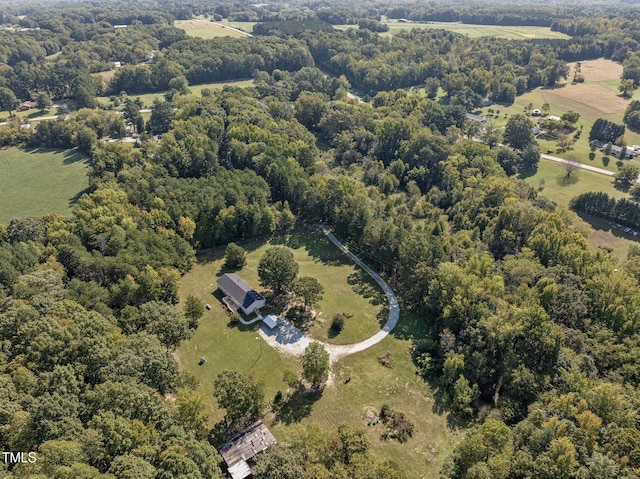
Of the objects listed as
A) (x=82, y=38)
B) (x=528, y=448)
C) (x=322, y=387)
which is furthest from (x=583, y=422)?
(x=82, y=38)

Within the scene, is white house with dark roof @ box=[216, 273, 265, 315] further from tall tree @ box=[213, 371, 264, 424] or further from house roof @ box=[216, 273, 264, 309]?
tall tree @ box=[213, 371, 264, 424]

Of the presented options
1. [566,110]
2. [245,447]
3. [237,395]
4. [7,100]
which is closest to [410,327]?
[237,395]

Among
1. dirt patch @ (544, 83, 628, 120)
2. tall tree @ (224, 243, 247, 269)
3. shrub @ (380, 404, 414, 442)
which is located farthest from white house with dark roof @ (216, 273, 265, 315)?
dirt patch @ (544, 83, 628, 120)

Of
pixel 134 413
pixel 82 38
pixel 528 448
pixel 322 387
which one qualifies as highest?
pixel 82 38

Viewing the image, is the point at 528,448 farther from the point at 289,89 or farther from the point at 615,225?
the point at 289,89

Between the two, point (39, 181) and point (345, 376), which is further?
point (39, 181)

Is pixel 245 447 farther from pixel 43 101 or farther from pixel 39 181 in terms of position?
pixel 43 101

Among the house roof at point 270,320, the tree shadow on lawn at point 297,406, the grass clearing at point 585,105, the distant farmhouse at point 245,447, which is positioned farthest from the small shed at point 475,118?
the distant farmhouse at point 245,447
